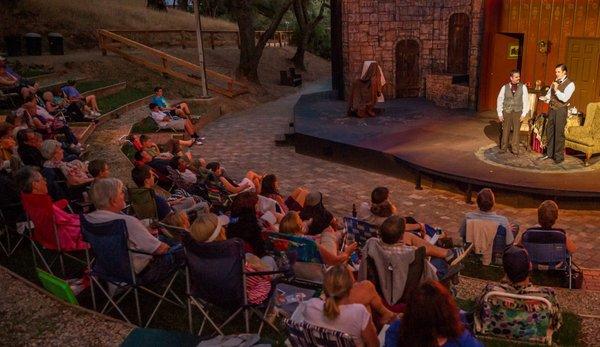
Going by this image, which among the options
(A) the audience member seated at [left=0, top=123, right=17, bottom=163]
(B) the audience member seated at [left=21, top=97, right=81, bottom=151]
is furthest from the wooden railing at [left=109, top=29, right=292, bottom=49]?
(A) the audience member seated at [left=0, top=123, right=17, bottom=163]

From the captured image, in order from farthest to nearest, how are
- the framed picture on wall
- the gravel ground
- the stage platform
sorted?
1. the framed picture on wall
2. the stage platform
3. the gravel ground

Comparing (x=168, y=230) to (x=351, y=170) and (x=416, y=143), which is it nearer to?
(x=351, y=170)

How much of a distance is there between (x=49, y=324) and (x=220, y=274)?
1.55 m

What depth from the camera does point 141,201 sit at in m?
6.07

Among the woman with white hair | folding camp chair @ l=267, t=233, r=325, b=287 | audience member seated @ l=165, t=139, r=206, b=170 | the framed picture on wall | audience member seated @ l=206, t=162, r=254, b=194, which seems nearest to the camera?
folding camp chair @ l=267, t=233, r=325, b=287

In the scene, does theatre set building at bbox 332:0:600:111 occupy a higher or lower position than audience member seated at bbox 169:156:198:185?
higher

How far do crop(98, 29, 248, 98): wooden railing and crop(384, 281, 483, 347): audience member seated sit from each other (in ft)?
57.6

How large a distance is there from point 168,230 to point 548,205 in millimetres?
3754

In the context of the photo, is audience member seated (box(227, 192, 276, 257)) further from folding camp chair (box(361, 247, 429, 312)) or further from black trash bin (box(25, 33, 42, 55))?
black trash bin (box(25, 33, 42, 55))

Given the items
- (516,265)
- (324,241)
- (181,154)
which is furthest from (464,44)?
(516,265)

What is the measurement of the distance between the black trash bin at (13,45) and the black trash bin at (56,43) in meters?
1.11

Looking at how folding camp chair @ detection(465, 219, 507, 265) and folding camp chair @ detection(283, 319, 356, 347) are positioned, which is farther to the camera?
folding camp chair @ detection(465, 219, 507, 265)

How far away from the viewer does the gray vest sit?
9.52m

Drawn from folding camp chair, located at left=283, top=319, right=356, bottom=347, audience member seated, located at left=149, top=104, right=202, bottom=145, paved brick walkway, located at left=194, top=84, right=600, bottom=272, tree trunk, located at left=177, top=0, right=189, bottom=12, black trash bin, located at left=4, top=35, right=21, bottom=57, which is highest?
tree trunk, located at left=177, top=0, right=189, bottom=12
